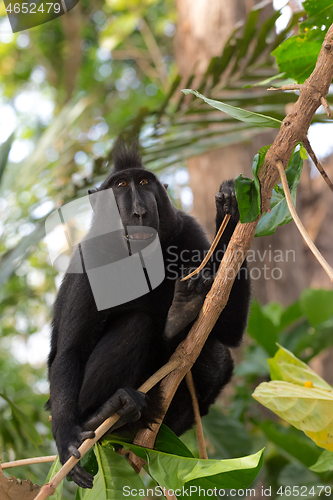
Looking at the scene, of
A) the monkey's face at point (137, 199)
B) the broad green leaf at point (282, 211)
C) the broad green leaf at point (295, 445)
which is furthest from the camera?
the broad green leaf at point (295, 445)

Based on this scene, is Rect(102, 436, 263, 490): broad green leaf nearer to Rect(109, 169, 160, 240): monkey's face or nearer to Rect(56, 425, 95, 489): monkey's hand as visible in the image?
Rect(56, 425, 95, 489): monkey's hand

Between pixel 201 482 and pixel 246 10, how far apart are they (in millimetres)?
4609

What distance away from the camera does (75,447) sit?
5.69 ft

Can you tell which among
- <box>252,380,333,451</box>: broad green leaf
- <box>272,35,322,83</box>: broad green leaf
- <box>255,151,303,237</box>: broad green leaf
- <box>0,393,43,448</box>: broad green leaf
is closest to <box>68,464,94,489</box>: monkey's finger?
<box>0,393,43,448</box>: broad green leaf

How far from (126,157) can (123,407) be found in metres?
1.27

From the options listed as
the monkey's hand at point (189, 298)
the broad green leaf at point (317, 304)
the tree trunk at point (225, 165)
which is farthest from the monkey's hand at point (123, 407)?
the tree trunk at point (225, 165)

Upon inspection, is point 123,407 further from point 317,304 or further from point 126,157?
point 317,304

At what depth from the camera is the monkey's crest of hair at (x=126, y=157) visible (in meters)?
2.40

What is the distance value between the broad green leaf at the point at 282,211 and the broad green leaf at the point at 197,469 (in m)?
0.73

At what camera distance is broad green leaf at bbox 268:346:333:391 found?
84.0 inches

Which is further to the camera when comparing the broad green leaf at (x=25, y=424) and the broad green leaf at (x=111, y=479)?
the broad green leaf at (x=25, y=424)

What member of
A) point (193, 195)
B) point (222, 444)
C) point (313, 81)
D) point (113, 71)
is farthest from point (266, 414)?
point (113, 71)

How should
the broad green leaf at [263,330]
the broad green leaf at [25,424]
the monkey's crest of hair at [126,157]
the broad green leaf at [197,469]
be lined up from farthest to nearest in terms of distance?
the broad green leaf at [263,330] → the monkey's crest of hair at [126,157] → the broad green leaf at [25,424] → the broad green leaf at [197,469]

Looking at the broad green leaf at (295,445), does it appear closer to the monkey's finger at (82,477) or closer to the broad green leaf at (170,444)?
the broad green leaf at (170,444)
